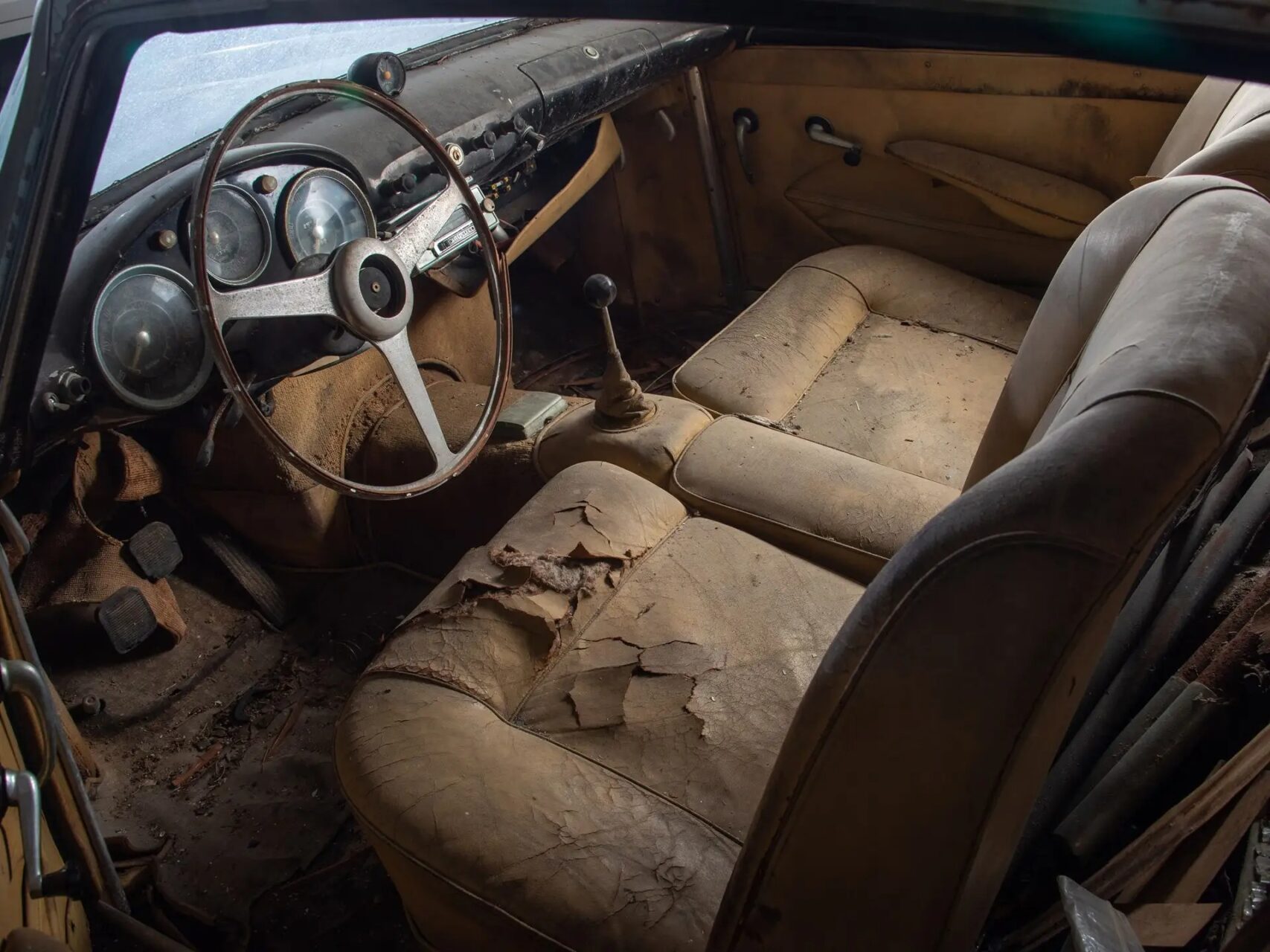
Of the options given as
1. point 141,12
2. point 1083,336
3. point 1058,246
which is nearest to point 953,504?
point 1083,336

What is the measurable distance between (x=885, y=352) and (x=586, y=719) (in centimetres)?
136

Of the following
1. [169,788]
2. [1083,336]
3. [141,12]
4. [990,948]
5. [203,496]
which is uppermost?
[141,12]

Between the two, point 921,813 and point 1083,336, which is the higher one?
point 1083,336

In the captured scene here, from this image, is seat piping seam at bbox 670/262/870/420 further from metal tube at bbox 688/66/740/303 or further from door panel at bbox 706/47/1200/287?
metal tube at bbox 688/66/740/303

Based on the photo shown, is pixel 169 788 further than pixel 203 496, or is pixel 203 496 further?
pixel 203 496

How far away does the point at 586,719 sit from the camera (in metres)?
1.29

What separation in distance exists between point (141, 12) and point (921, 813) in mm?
1119

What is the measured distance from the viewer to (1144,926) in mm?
909

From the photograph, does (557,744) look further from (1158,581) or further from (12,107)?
(12,107)

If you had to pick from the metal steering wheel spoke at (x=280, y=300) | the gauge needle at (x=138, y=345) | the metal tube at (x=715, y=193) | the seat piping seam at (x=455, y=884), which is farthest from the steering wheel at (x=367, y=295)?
the metal tube at (x=715, y=193)

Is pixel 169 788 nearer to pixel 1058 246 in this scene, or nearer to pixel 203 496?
pixel 203 496

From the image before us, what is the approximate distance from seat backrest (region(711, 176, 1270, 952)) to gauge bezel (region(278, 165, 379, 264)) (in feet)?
4.07

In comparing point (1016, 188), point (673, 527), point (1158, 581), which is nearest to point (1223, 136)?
point (1158, 581)

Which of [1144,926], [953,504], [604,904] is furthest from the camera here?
[604,904]
